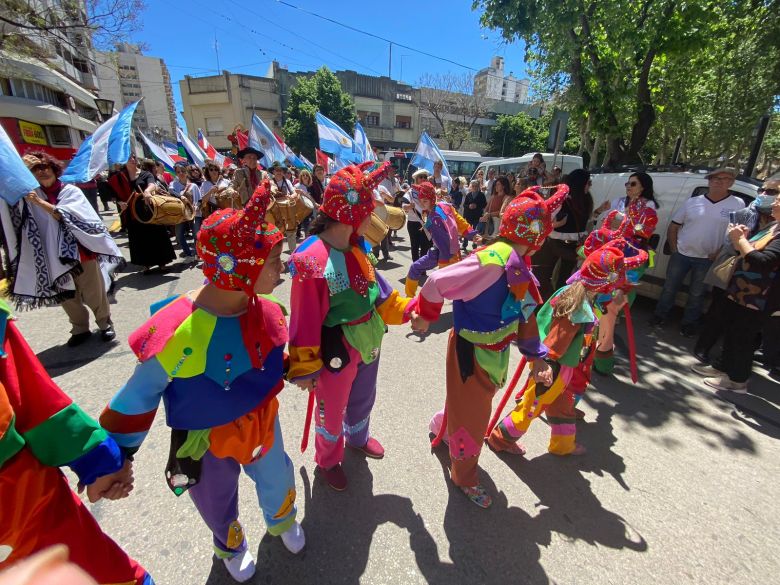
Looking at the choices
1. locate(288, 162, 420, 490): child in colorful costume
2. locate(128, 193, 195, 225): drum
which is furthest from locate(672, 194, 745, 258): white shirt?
locate(128, 193, 195, 225): drum

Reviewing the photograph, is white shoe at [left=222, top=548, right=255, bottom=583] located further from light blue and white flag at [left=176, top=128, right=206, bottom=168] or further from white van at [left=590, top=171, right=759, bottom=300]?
light blue and white flag at [left=176, top=128, right=206, bottom=168]

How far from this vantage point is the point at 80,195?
12.2ft

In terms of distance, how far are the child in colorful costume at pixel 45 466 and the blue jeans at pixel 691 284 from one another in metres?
6.03

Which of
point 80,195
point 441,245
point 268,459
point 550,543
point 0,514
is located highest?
point 80,195

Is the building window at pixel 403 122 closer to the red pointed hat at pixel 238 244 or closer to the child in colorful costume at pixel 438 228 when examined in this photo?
the child in colorful costume at pixel 438 228

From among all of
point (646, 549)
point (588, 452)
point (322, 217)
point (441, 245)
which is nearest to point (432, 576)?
point (646, 549)

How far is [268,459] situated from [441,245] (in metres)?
3.22

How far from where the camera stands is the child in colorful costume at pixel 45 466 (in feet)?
3.33

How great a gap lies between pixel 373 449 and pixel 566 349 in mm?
1548

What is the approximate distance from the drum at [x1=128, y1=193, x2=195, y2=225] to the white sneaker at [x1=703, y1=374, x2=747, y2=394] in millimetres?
7946

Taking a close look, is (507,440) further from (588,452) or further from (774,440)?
(774,440)

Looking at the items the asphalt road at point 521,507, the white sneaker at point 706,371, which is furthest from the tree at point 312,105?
the white sneaker at point 706,371

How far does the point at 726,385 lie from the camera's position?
378 centimetres

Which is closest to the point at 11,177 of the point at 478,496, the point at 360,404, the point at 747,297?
the point at 360,404
